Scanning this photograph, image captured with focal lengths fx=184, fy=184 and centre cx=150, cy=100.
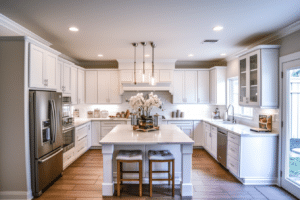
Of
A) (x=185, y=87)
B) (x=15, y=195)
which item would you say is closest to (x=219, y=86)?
(x=185, y=87)

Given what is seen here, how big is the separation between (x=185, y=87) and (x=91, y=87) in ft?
9.50

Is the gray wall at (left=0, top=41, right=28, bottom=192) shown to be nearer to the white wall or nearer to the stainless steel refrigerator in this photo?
the white wall

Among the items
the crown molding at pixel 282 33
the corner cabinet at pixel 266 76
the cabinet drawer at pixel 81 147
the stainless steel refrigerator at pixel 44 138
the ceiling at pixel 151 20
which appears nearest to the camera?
the ceiling at pixel 151 20

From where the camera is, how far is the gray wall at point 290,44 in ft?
9.34

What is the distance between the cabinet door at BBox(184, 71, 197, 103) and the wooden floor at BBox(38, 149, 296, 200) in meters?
2.27

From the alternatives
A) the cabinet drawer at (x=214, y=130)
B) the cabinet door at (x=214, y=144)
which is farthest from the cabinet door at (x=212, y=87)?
the cabinet door at (x=214, y=144)

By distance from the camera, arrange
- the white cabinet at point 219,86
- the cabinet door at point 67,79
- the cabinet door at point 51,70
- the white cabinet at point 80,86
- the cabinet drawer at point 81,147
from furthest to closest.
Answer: the white cabinet at point 219,86 < the white cabinet at point 80,86 < the cabinet drawer at point 81,147 < the cabinet door at point 67,79 < the cabinet door at point 51,70

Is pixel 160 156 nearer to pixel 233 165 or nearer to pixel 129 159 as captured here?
pixel 129 159

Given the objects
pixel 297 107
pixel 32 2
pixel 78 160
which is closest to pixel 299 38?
pixel 297 107

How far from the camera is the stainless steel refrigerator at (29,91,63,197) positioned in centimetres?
271

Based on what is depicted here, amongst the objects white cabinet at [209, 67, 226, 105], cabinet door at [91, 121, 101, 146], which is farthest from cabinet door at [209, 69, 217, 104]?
cabinet door at [91, 121, 101, 146]

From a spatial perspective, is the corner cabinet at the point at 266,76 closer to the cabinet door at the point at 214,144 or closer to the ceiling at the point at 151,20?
the ceiling at the point at 151,20

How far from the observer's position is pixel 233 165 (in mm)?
3463

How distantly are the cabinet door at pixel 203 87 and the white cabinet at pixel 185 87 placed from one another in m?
0.13
